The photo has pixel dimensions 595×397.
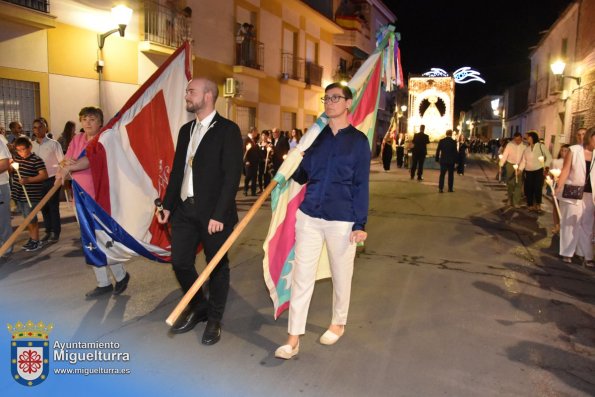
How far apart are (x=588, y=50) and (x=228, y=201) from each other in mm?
19396

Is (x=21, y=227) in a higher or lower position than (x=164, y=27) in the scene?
lower

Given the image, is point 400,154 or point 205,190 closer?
point 205,190

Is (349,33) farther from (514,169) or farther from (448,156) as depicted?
(514,169)

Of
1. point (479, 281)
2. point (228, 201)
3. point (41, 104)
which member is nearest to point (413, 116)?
point (41, 104)

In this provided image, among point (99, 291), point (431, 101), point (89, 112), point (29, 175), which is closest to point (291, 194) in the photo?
point (99, 291)

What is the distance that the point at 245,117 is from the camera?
19953 millimetres

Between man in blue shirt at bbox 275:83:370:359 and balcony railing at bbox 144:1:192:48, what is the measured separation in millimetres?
11485

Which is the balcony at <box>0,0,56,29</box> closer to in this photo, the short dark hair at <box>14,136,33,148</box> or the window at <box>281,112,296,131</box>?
the short dark hair at <box>14,136,33,148</box>

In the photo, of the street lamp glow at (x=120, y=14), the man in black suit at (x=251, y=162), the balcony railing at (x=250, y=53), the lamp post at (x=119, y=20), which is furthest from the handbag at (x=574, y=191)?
the balcony railing at (x=250, y=53)

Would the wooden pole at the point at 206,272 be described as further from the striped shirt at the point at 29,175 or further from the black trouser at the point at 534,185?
the black trouser at the point at 534,185

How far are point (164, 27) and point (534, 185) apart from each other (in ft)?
36.2

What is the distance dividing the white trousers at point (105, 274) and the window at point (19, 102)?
24.8 ft

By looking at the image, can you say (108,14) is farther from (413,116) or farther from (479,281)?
(413,116)

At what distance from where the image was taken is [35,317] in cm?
443
